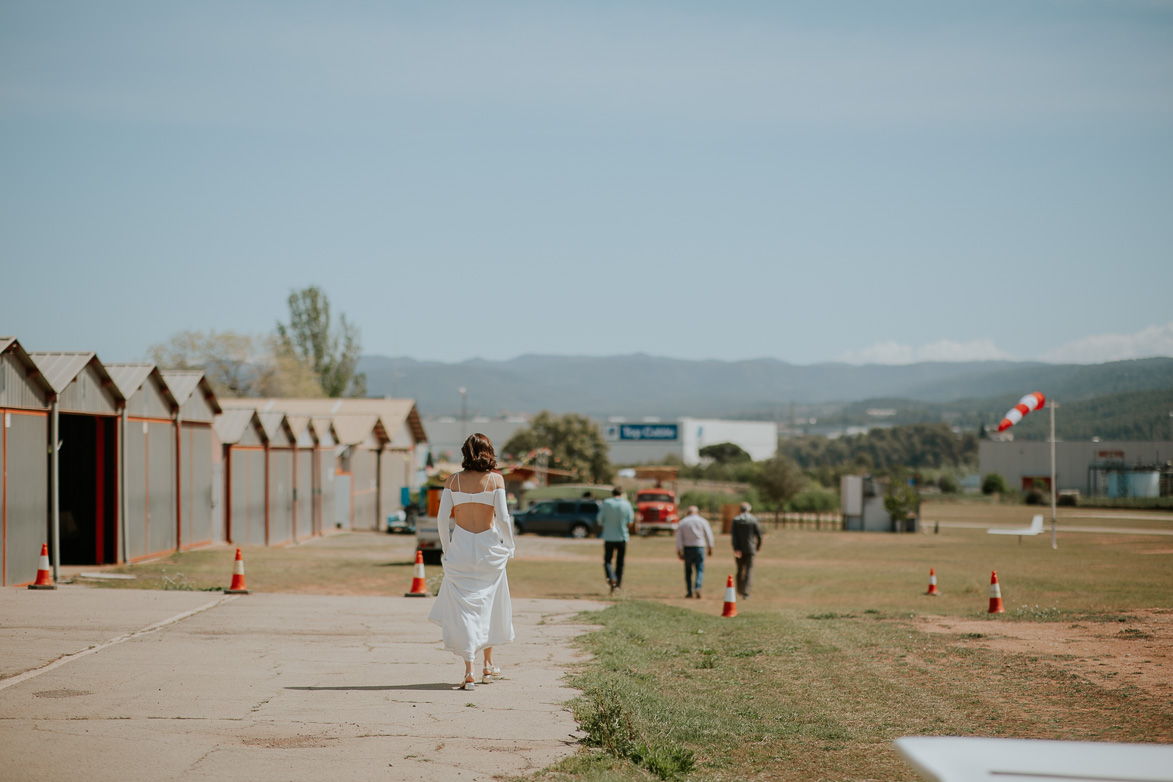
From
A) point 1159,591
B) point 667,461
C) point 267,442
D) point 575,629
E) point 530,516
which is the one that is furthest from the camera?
point 667,461

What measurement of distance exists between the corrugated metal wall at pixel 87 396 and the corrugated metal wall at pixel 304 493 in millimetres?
12474

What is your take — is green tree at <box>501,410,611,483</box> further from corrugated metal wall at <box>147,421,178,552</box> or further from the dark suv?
corrugated metal wall at <box>147,421,178,552</box>

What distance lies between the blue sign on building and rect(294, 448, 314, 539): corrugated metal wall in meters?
55.3

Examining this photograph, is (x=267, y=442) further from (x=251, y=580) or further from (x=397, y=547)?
(x=251, y=580)

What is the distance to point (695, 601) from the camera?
1764cm

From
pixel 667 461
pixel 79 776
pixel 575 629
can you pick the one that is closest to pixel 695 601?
pixel 575 629

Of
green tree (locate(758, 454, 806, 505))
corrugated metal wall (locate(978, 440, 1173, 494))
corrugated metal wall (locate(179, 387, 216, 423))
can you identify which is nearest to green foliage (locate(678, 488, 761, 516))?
green tree (locate(758, 454, 806, 505))

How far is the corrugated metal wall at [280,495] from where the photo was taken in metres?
28.9

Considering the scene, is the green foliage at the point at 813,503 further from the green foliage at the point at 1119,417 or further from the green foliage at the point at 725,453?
the green foliage at the point at 725,453

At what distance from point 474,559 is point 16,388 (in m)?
11.5

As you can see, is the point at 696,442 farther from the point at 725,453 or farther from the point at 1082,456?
the point at 1082,456

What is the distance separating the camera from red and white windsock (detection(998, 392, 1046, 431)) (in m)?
30.5

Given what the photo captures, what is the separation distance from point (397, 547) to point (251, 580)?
11.8 metres

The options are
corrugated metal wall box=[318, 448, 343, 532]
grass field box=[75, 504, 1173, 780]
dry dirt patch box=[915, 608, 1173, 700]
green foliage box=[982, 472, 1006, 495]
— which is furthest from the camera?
green foliage box=[982, 472, 1006, 495]
